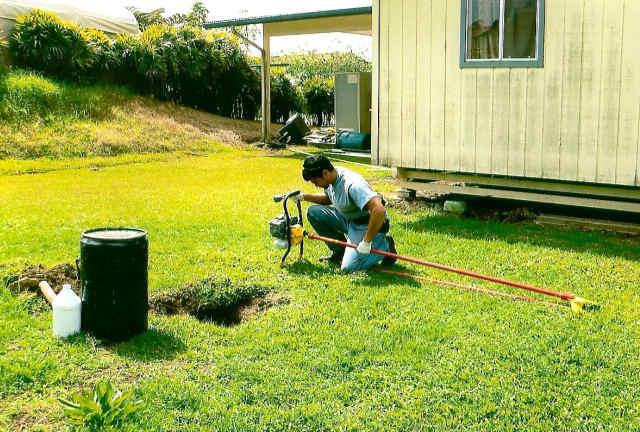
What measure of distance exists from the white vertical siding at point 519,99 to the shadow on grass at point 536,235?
63 cm

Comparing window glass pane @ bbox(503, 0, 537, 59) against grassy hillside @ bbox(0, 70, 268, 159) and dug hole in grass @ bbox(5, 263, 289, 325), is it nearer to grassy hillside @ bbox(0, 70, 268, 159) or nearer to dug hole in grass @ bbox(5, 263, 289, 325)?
dug hole in grass @ bbox(5, 263, 289, 325)

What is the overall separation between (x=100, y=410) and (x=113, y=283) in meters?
1.37

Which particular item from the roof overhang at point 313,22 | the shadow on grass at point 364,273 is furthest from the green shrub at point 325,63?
the shadow on grass at point 364,273

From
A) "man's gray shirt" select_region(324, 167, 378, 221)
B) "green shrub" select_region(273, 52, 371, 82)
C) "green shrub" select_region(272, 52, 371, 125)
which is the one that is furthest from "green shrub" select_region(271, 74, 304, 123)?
"man's gray shirt" select_region(324, 167, 378, 221)

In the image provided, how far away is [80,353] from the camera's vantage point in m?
4.99

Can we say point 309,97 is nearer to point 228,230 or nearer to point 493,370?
point 228,230

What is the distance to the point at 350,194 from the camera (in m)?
6.87

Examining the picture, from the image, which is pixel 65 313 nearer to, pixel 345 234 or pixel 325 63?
pixel 345 234

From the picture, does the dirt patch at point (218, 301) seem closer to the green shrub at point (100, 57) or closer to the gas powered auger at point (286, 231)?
the gas powered auger at point (286, 231)

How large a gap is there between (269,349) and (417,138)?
216 inches

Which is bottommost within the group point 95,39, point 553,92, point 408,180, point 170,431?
point 170,431

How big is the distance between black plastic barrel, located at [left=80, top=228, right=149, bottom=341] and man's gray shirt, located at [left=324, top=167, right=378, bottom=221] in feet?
7.10

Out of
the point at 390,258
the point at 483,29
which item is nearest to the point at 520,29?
the point at 483,29

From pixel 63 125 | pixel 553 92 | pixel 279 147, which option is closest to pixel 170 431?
pixel 553 92
